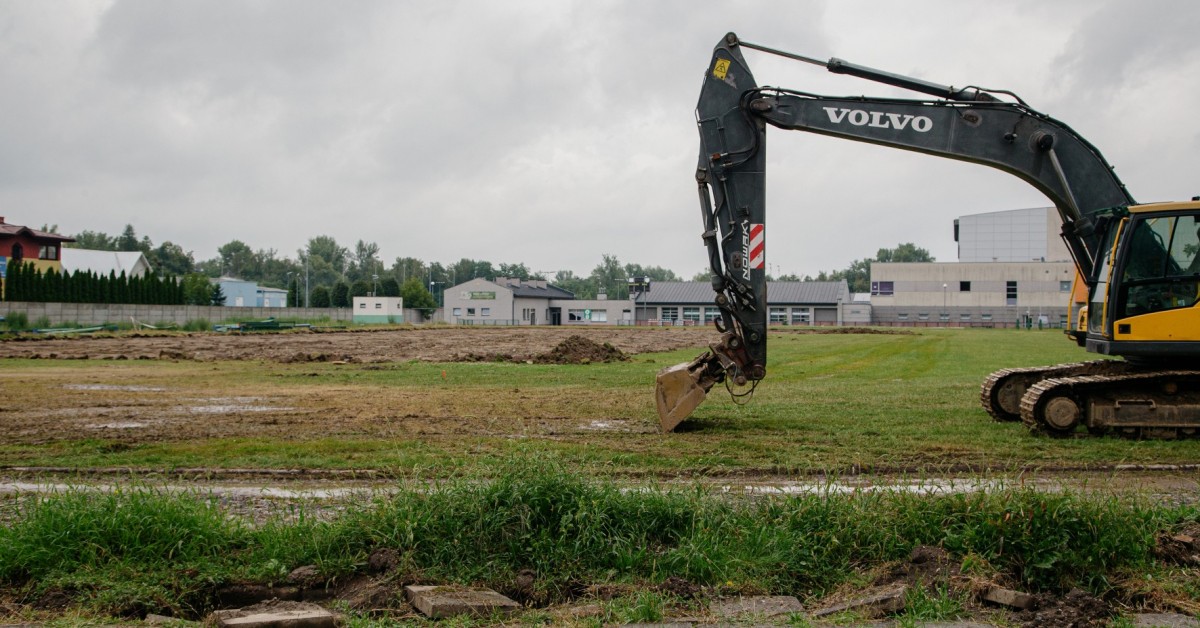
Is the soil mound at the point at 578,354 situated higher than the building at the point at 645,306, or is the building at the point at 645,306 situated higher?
the building at the point at 645,306

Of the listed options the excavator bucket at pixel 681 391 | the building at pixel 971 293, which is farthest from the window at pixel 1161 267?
the building at pixel 971 293

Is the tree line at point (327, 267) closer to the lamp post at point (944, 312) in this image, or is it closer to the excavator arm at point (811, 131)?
the lamp post at point (944, 312)

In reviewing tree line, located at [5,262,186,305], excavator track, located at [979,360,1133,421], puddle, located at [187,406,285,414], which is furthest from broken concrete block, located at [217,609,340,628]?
tree line, located at [5,262,186,305]

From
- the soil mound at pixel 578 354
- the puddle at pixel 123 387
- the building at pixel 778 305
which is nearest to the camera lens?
the puddle at pixel 123 387

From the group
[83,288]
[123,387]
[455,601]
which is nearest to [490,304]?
[83,288]

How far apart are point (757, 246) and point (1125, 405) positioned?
5.24 m

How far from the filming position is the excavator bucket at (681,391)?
12500mm

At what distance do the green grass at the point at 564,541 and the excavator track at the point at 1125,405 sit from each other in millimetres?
5861

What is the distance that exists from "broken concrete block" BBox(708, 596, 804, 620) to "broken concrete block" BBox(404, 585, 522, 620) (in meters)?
1.18

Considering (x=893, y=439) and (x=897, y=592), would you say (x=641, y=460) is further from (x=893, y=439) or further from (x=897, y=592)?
(x=897, y=592)

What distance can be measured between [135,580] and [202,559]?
0.39 meters

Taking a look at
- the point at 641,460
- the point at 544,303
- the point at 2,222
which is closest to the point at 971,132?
the point at 641,460

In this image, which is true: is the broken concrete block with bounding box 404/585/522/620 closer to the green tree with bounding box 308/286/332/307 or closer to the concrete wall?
the concrete wall

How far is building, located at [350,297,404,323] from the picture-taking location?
3703 inches
